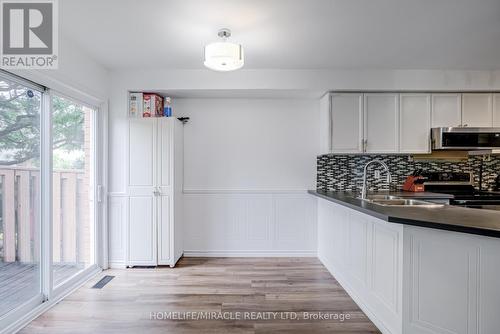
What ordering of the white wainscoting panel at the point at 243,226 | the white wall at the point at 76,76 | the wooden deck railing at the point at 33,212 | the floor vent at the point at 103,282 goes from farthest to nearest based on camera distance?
the white wainscoting panel at the point at 243,226 → the floor vent at the point at 103,282 → the white wall at the point at 76,76 → the wooden deck railing at the point at 33,212

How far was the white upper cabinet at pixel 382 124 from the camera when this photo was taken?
130 inches

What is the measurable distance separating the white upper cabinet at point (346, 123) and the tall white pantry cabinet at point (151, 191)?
197 cm

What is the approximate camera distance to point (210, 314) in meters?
2.28

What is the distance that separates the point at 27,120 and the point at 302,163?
300cm

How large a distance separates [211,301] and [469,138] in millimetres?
3378

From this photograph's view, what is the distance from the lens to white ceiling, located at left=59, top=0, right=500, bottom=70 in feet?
6.56

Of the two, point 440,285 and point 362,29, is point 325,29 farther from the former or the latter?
point 440,285

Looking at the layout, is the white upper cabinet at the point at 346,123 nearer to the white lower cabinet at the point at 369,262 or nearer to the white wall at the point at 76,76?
the white lower cabinet at the point at 369,262

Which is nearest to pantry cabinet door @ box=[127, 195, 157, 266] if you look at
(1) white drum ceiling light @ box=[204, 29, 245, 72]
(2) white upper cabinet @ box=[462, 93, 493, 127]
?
(1) white drum ceiling light @ box=[204, 29, 245, 72]

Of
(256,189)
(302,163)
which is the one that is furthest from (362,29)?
(256,189)

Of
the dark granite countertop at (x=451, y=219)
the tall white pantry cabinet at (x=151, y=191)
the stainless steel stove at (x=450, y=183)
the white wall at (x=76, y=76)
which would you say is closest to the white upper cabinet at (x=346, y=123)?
the stainless steel stove at (x=450, y=183)

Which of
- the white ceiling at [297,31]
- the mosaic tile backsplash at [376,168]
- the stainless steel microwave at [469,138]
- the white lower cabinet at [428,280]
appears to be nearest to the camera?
the white lower cabinet at [428,280]

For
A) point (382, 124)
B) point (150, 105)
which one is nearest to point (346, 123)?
point (382, 124)

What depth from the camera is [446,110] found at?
10.8ft
